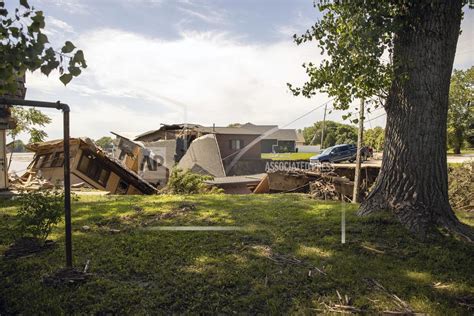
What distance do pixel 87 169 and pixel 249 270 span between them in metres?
15.6

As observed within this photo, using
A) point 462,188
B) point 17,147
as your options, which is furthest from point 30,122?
Result: point 462,188

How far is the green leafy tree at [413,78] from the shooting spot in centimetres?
483

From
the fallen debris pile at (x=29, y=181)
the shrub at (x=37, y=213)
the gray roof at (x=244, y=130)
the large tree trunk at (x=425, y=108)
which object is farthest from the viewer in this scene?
the gray roof at (x=244, y=130)

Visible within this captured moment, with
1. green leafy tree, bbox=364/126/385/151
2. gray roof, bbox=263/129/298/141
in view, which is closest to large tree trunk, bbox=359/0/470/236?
gray roof, bbox=263/129/298/141

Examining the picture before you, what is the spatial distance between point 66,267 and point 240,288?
83.4 inches

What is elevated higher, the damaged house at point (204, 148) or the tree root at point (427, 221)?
the damaged house at point (204, 148)

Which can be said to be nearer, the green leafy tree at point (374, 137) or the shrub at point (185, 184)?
the shrub at point (185, 184)

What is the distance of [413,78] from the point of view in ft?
16.3

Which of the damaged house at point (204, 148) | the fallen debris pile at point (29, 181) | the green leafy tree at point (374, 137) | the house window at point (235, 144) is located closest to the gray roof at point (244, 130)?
the damaged house at point (204, 148)

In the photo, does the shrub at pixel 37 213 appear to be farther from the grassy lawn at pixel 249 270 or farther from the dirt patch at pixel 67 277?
the dirt patch at pixel 67 277

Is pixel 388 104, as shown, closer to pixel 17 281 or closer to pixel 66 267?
pixel 66 267

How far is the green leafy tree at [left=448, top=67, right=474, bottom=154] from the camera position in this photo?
38156mm

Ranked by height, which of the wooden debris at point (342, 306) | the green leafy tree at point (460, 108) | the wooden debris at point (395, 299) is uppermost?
the green leafy tree at point (460, 108)

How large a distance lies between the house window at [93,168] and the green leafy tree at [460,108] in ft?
134
